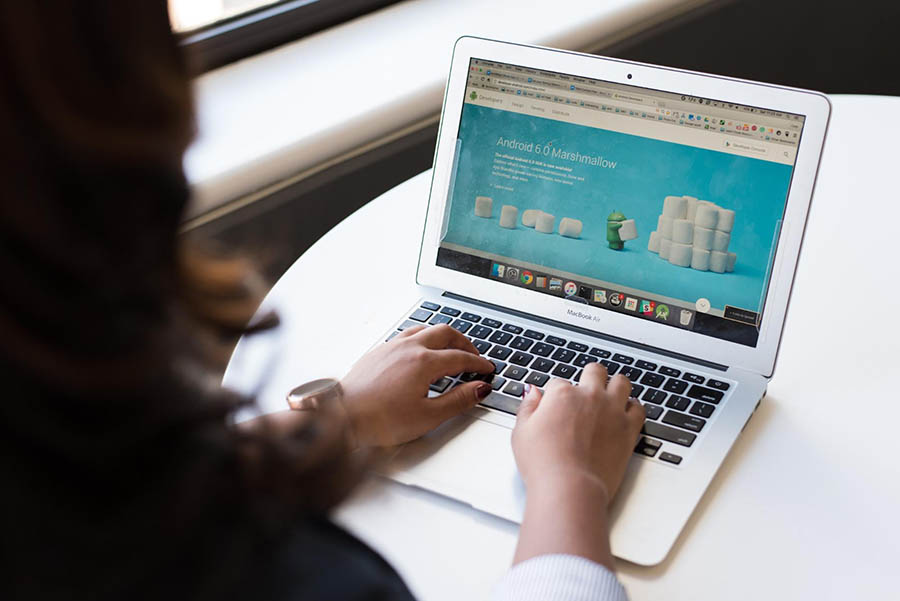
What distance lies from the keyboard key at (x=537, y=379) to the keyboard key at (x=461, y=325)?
106mm

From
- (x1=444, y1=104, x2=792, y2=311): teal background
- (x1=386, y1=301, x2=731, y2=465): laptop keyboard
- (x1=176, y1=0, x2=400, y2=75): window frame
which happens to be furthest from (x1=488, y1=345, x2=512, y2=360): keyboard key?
(x1=176, y1=0, x2=400, y2=75): window frame

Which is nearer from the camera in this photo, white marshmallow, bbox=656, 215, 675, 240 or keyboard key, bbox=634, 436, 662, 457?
keyboard key, bbox=634, 436, 662, 457

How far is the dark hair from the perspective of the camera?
1.19 feet

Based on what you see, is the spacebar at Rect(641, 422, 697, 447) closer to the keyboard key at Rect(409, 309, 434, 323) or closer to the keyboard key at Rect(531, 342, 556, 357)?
the keyboard key at Rect(531, 342, 556, 357)

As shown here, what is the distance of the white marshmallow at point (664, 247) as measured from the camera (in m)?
0.89

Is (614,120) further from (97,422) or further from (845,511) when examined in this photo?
(97,422)

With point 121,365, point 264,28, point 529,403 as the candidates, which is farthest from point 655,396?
point 264,28

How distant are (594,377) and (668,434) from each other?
0.08 m

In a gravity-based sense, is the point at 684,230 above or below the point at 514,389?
above

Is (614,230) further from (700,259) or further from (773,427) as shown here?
(773,427)

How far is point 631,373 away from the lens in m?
0.86

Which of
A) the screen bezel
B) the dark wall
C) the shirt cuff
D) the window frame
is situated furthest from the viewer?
the window frame

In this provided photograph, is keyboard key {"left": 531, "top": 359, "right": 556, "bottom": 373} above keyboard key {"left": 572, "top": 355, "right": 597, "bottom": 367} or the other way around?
the other way around

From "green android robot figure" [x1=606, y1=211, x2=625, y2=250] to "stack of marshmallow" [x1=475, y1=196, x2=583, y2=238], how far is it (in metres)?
0.03
